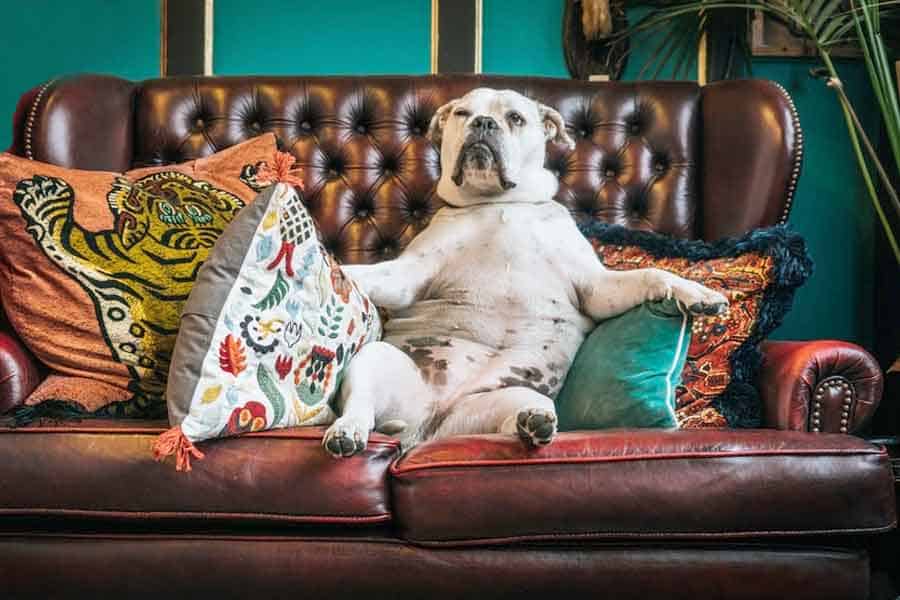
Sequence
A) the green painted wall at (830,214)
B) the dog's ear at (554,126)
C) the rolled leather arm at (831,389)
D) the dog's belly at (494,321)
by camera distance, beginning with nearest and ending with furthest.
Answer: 1. the rolled leather arm at (831,389)
2. the dog's belly at (494,321)
3. the dog's ear at (554,126)
4. the green painted wall at (830,214)

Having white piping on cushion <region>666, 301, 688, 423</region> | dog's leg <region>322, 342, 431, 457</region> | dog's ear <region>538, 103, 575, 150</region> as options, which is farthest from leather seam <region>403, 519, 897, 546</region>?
dog's ear <region>538, 103, 575, 150</region>

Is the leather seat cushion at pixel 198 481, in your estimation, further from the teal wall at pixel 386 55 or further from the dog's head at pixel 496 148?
the teal wall at pixel 386 55

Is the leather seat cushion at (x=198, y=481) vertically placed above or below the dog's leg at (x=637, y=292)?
below

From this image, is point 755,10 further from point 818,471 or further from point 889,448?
point 818,471

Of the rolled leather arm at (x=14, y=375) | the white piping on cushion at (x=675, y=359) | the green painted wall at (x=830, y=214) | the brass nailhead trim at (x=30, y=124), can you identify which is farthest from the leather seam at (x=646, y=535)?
the green painted wall at (x=830, y=214)

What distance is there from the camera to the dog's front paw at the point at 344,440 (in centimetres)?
138

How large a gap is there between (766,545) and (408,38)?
2.07 metres

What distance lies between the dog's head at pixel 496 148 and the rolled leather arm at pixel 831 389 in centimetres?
65

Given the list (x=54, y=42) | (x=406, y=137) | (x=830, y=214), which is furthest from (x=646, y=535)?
(x=54, y=42)

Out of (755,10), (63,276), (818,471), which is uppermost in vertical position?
(755,10)

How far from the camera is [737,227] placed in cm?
211

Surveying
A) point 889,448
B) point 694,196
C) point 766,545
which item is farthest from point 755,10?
point 766,545

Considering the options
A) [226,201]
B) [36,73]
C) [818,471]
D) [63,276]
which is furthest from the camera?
[36,73]

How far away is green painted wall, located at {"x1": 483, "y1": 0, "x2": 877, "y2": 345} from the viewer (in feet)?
9.39
